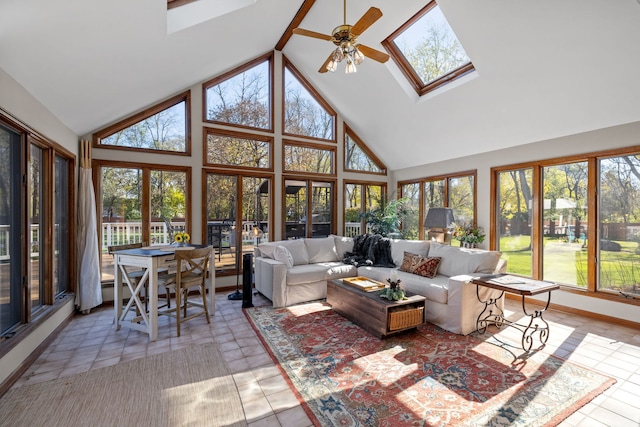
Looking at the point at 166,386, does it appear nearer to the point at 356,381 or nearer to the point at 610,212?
the point at 356,381

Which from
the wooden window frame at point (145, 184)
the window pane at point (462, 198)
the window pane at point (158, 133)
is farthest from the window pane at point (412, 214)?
the window pane at point (158, 133)

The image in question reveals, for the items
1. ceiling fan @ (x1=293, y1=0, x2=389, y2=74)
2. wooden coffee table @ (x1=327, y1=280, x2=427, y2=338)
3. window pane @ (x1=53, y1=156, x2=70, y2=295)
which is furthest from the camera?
window pane @ (x1=53, y1=156, x2=70, y2=295)

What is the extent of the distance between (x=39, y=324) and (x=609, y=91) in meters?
6.50

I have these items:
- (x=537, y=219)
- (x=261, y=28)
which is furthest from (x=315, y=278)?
(x=261, y=28)

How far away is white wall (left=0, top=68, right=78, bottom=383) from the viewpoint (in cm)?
233

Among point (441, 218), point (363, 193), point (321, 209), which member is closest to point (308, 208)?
point (321, 209)

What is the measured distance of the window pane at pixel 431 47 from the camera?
404cm

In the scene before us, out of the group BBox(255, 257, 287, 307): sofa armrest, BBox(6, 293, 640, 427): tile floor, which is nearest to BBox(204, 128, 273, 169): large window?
BBox(255, 257, 287, 307): sofa armrest

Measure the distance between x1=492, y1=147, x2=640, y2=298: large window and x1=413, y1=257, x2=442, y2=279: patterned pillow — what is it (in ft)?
5.39

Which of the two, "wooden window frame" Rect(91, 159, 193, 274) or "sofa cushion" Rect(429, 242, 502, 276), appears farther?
"wooden window frame" Rect(91, 159, 193, 274)

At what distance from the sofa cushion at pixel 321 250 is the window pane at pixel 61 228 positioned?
11.1ft

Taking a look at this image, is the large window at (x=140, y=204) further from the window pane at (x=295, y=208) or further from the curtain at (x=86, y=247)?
the window pane at (x=295, y=208)

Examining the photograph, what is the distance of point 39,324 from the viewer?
2.91 m

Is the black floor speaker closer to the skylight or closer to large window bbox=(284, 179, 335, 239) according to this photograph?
large window bbox=(284, 179, 335, 239)
